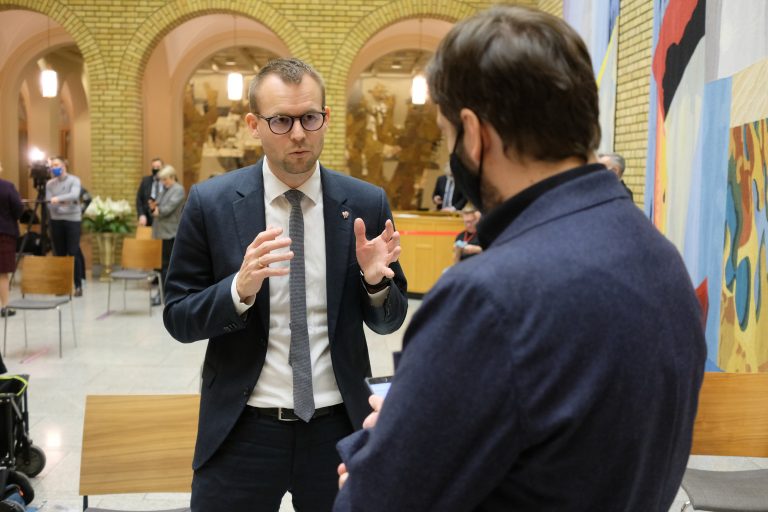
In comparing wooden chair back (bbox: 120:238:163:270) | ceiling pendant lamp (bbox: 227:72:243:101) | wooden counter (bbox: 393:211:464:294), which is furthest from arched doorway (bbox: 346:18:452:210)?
wooden chair back (bbox: 120:238:163:270)

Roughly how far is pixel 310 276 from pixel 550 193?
1259mm

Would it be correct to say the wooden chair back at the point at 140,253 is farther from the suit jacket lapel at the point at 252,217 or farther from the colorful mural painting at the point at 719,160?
the suit jacket lapel at the point at 252,217

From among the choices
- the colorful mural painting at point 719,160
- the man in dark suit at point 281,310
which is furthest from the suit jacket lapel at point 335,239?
the colorful mural painting at point 719,160

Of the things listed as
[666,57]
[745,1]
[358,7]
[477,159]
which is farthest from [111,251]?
[477,159]

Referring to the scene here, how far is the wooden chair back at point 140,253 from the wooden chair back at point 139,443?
7.15 m

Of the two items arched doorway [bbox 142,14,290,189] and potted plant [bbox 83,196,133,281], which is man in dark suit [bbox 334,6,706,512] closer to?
potted plant [bbox 83,196,133,281]

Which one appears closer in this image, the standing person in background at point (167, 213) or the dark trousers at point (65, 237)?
the standing person in background at point (167, 213)

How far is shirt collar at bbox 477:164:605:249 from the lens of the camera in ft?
3.42

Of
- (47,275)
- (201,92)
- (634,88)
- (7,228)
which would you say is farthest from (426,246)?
(201,92)

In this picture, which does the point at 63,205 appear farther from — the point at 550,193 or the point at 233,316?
the point at 550,193

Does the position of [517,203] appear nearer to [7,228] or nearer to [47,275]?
[47,275]

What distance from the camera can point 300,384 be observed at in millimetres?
2102

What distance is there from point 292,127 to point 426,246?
939cm

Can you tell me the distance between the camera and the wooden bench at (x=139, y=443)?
2.87 meters
